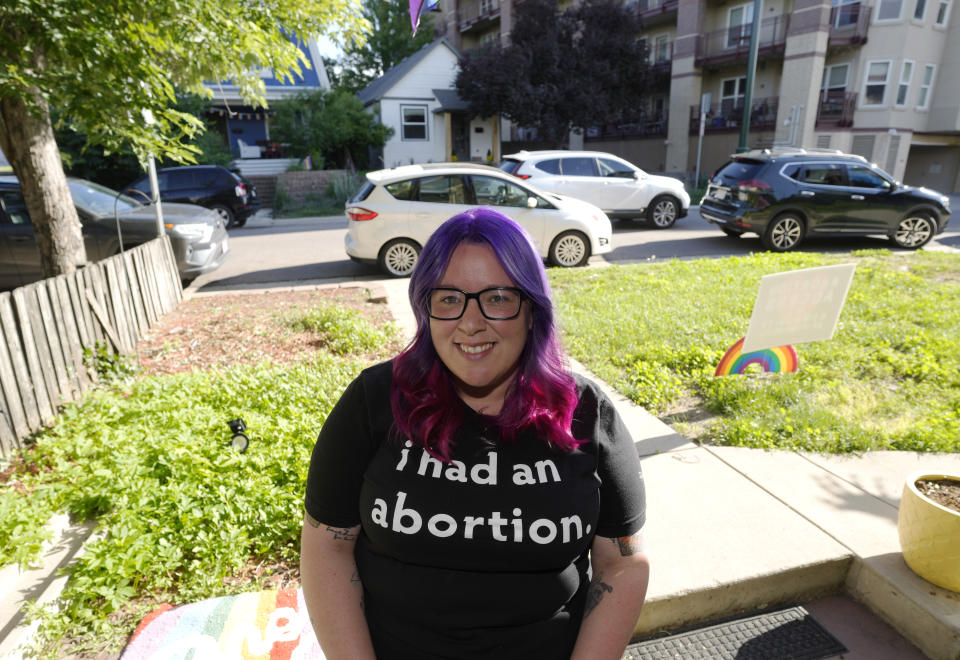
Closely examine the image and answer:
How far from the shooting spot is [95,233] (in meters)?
7.92

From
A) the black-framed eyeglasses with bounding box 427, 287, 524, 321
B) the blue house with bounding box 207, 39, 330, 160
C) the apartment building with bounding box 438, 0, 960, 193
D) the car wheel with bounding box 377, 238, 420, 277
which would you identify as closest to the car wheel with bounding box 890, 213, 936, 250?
the car wheel with bounding box 377, 238, 420, 277

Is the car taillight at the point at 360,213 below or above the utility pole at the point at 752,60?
below

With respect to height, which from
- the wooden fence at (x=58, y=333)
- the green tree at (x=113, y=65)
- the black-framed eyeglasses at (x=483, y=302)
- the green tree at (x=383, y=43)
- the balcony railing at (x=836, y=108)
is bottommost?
the wooden fence at (x=58, y=333)

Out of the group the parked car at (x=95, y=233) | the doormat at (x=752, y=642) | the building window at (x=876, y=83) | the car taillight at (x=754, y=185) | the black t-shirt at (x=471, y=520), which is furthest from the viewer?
the building window at (x=876, y=83)

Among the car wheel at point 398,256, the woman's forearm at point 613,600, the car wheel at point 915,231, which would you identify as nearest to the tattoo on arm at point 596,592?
the woman's forearm at point 613,600

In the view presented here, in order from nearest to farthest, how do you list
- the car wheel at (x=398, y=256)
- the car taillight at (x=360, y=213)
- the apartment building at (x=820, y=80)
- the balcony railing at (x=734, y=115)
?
the car taillight at (x=360, y=213) < the car wheel at (x=398, y=256) < the apartment building at (x=820, y=80) < the balcony railing at (x=734, y=115)

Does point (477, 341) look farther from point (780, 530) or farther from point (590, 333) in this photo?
point (590, 333)

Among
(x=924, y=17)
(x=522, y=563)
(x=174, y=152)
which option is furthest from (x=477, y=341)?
(x=924, y=17)

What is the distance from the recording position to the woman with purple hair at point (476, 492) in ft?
4.85

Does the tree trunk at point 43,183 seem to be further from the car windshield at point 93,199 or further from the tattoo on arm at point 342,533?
the tattoo on arm at point 342,533

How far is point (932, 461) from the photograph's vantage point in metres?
3.48

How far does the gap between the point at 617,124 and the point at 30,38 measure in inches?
1111

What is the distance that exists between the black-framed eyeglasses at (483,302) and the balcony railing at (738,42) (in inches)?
986

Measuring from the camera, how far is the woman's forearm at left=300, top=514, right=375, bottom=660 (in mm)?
1583
